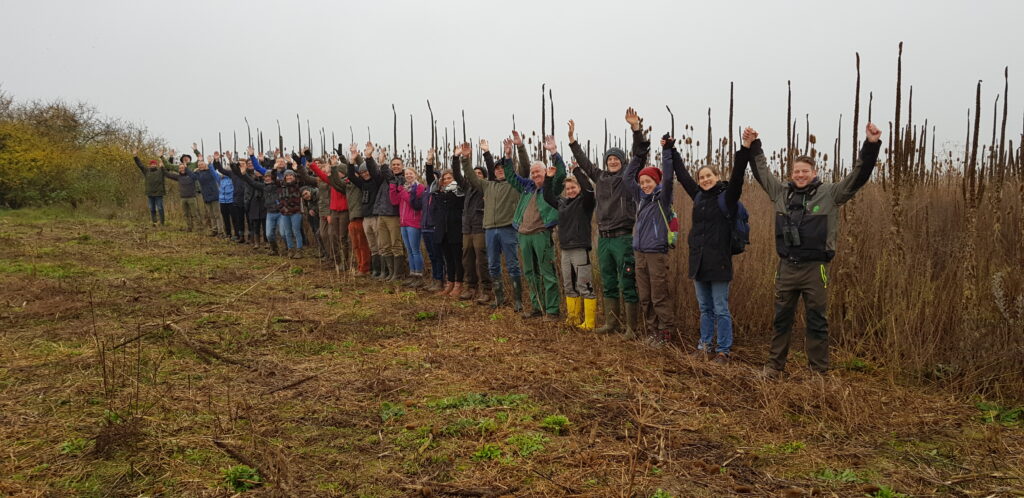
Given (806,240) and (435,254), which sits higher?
(806,240)

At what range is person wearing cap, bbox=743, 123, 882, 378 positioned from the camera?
5.15 meters

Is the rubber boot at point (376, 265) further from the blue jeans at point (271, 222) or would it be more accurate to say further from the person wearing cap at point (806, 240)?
the person wearing cap at point (806, 240)

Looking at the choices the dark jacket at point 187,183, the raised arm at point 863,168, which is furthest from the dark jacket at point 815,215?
the dark jacket at point 187,183

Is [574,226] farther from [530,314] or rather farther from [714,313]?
[714,313]

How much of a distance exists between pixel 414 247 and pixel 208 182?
28.2 feet

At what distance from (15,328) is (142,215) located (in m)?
16.1

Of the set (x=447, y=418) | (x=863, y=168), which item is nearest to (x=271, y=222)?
(x=447, y=418)

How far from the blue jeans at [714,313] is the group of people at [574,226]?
13 mm

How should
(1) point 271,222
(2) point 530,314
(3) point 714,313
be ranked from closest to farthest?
(3) point 714,313 → (2) point 530,314 → (1) point 271,222

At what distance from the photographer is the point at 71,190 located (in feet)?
73.6

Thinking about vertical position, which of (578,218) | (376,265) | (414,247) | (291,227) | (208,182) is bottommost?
(376,265)

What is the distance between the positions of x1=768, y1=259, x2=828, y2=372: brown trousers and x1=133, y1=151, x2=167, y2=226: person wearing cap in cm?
1716

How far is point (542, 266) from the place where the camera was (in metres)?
8.09

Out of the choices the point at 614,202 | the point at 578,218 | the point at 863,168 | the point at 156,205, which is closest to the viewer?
the point at 863,168
